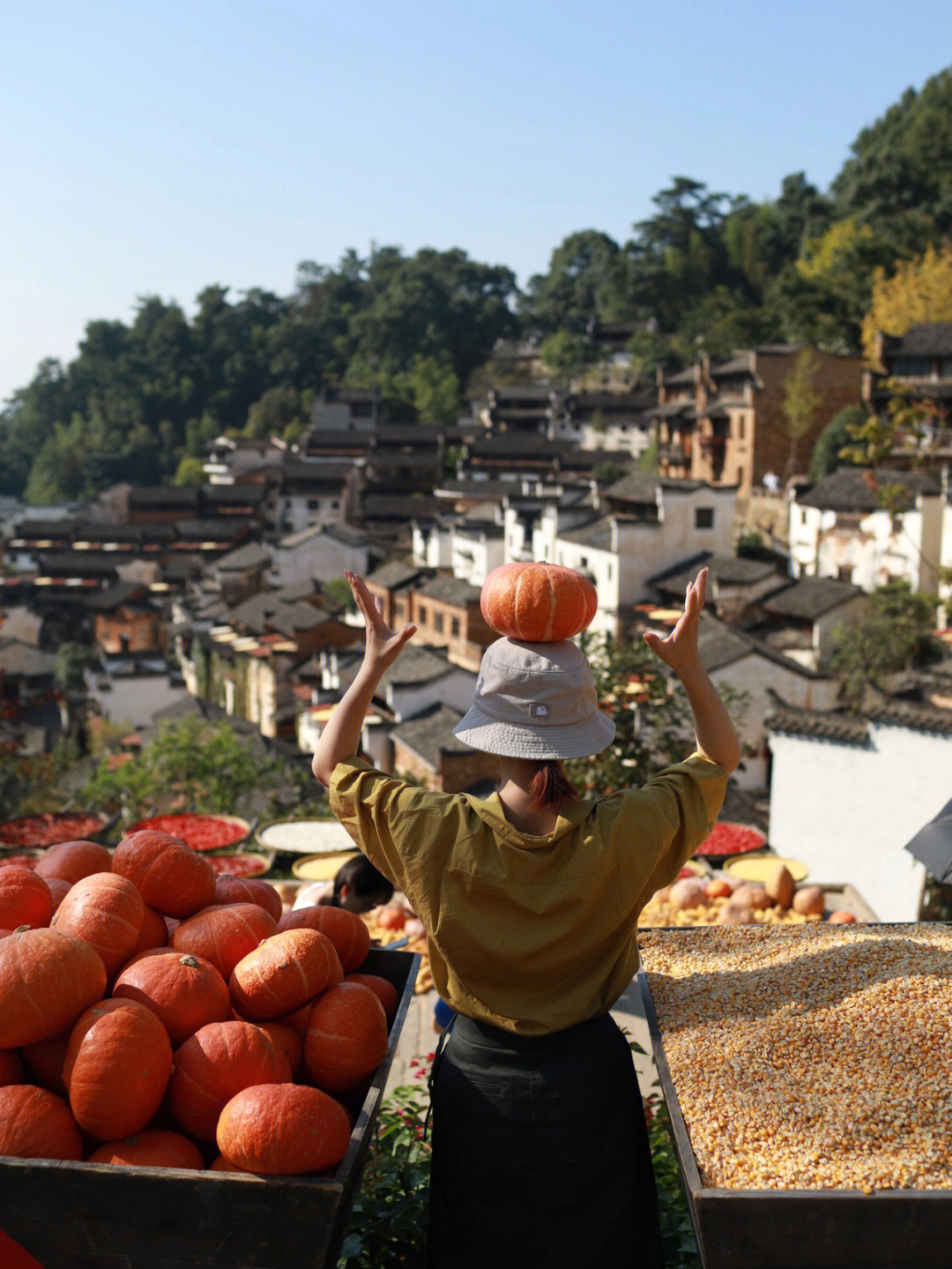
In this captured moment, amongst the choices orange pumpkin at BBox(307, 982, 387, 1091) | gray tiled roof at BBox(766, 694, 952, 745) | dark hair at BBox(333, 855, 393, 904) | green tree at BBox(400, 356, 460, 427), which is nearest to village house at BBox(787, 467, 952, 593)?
gray tiled roof at BBox(766, 694, 952, 745)

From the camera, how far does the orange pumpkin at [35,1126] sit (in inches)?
79.0

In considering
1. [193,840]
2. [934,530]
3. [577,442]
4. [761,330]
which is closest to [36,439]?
[577,442]

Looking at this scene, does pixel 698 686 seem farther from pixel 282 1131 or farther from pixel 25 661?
pixel 25 661

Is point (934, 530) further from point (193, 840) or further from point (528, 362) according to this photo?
point (528, 362)

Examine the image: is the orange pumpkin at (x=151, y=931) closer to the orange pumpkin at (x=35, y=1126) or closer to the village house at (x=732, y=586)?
the orange pumpkin at (x=35, y=1126)

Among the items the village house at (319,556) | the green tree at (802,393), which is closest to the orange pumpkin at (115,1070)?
the village house at (319,556)

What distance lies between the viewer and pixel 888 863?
32.2 feet

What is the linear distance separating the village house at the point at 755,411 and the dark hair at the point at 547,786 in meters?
34.0

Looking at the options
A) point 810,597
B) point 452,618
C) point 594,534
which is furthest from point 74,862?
point 594,534

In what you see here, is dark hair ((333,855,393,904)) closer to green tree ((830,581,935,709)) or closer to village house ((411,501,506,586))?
green tree ((830,581,935,709))

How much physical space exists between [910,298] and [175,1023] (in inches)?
A: 1480

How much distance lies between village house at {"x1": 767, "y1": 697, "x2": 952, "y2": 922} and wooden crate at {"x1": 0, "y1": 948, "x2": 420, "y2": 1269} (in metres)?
7.83

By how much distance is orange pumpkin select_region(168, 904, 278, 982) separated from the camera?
252 cm

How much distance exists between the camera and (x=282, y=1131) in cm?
200
